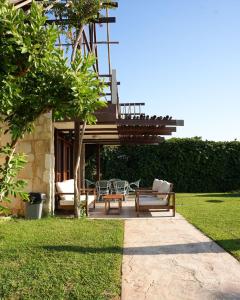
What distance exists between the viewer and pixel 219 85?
1138cm

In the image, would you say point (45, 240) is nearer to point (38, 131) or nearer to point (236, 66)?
point (38, 131)

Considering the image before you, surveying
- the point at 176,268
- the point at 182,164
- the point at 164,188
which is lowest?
the point at 176,268

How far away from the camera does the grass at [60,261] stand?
13.9 ft

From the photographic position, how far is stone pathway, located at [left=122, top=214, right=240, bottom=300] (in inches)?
167

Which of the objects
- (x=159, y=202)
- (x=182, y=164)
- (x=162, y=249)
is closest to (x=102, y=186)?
(x=159, y=202)

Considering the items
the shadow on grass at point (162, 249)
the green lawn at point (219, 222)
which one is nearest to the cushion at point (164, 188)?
the green lawn at point (219, 222)

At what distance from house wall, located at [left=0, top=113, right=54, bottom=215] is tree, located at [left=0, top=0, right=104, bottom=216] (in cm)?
542

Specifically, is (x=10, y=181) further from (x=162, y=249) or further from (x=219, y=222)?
(x=219, y=222)

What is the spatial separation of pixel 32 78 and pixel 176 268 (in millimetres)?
3029

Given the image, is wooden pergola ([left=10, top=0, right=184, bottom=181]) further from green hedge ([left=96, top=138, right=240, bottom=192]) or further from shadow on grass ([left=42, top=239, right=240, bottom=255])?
shadow on grass ([left=42, top=239, right=240, bottom=255])

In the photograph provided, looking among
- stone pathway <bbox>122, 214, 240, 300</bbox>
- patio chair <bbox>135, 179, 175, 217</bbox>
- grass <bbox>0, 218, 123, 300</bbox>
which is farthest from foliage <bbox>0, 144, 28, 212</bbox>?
patio chair <bbox>135, 179, 175, 217</bbox>

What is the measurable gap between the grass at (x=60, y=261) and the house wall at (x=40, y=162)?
6.06ft

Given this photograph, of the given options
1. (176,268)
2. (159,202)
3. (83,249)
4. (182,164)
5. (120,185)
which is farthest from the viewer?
(182,164)

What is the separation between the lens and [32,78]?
167 inches
